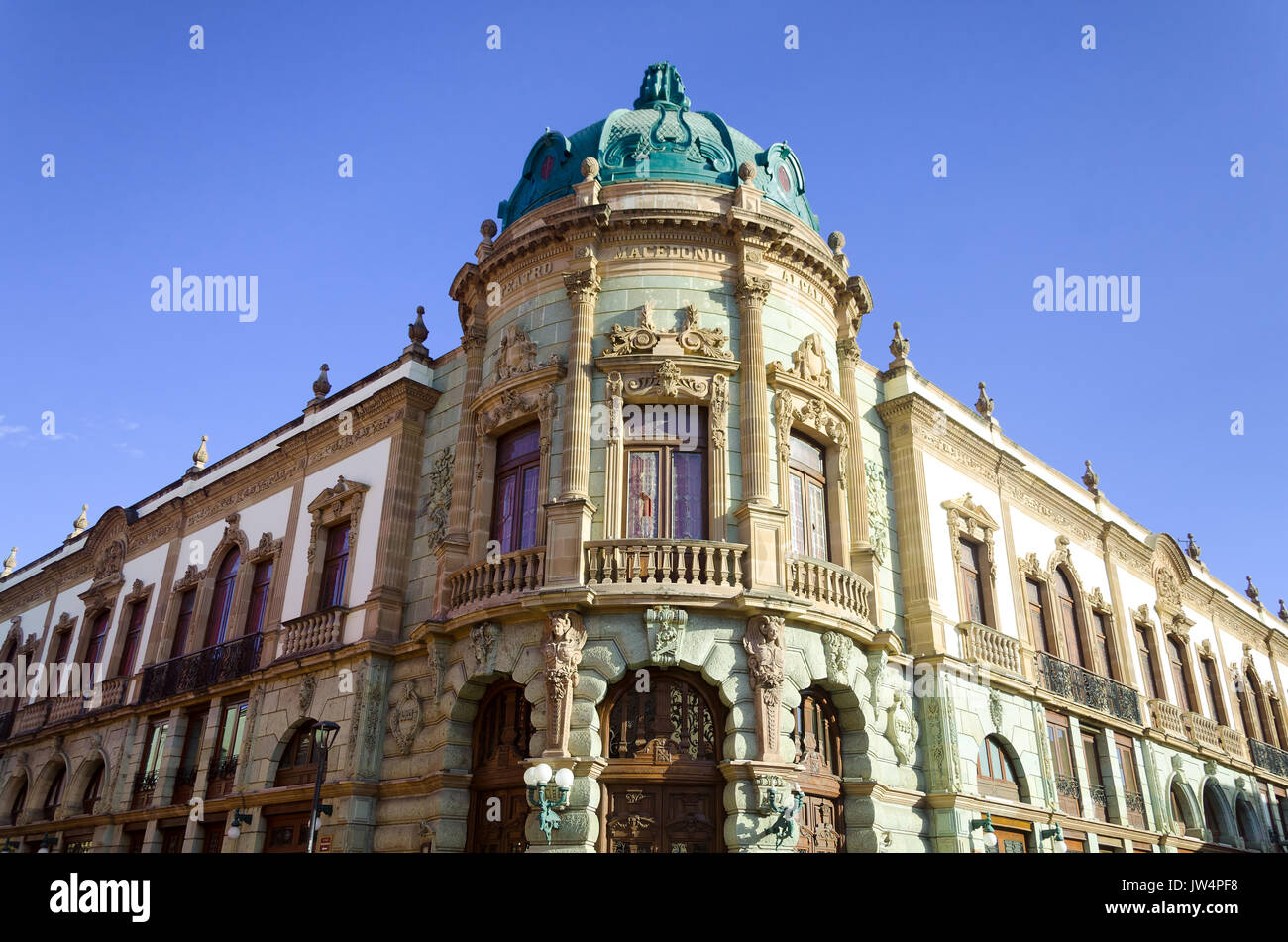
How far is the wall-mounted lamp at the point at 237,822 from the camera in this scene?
18219 mm

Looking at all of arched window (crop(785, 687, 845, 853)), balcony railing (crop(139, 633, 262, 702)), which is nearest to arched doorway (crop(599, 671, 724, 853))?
arched window (crop(785, 687, 845, 853))

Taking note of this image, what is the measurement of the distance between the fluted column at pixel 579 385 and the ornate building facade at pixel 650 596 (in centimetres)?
6

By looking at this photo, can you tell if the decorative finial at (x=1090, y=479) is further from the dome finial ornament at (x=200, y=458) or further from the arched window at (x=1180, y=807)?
the dome finial ornament at (x=200, y=458)

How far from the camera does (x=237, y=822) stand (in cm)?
1827

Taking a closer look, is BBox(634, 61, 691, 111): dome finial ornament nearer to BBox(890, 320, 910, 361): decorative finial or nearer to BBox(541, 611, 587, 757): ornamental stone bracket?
BBox(890, 320, 910, 361): decorative finial

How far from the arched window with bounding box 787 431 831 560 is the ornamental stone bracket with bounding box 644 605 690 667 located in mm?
2908

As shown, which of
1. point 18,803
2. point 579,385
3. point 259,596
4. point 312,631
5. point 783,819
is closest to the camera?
point 783,819

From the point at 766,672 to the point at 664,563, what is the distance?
2281 millimetres

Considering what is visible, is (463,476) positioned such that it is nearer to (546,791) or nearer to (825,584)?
(546,791)

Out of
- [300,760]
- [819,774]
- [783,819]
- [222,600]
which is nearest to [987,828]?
[819,774]

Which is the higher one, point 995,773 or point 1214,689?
point 1214,689

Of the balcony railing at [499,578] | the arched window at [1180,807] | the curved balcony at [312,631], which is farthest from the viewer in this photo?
the arched window at [1180,807]

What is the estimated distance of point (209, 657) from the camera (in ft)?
72.7

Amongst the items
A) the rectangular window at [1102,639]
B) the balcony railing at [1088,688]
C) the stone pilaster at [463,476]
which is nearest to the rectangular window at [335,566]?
the stone pilaster at [463,476]
